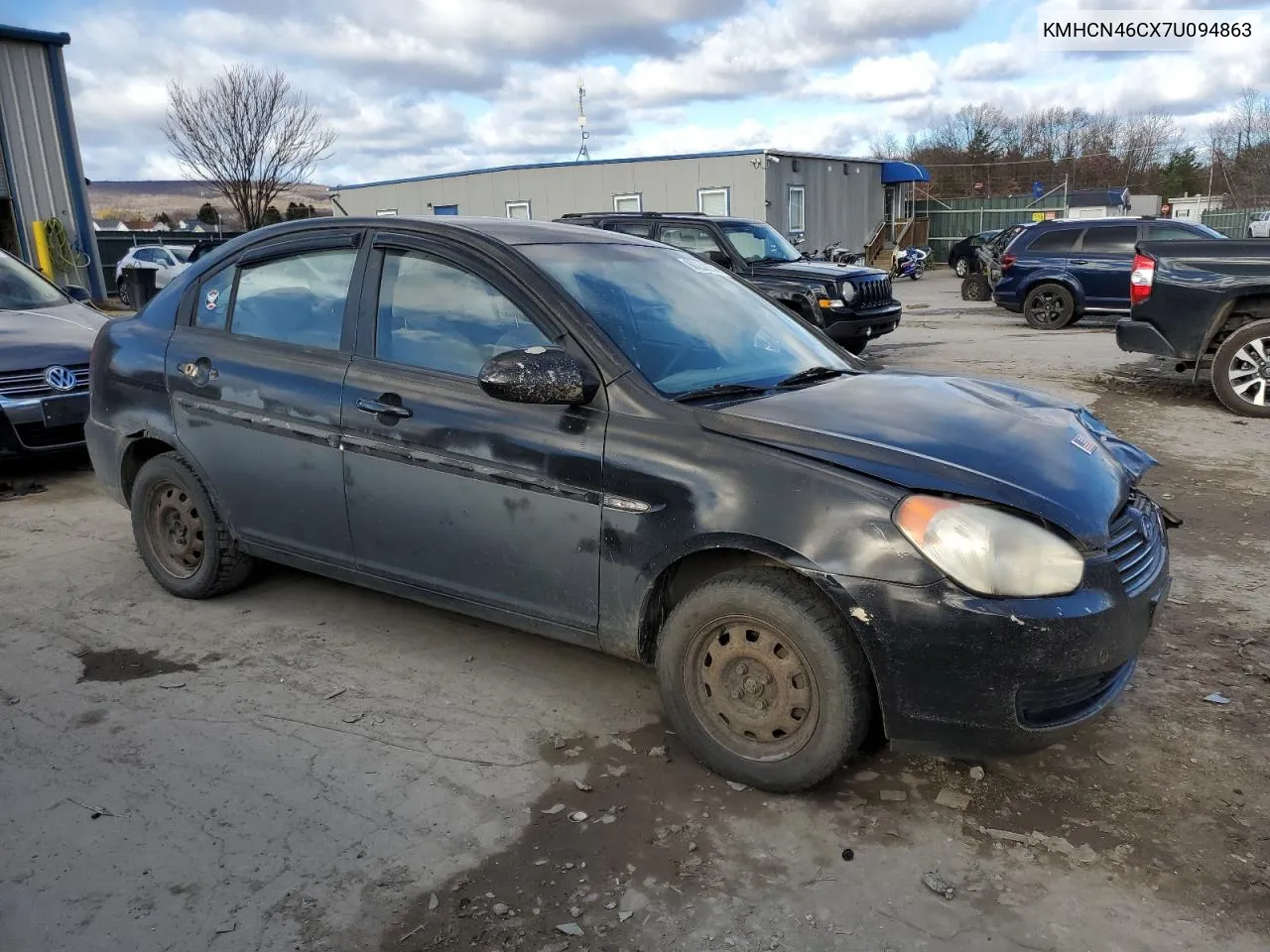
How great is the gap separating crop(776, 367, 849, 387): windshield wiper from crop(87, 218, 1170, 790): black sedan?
0.02 meters

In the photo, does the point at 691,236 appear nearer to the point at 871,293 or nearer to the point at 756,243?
the point at 756,243

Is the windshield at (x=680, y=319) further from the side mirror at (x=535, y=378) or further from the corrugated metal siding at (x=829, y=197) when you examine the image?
the corrugated metal siding at (x=829, y=197)

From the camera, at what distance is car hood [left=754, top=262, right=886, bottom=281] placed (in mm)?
11602

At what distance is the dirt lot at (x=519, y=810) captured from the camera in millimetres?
2461

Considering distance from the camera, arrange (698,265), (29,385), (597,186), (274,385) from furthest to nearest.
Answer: (597,186) → (29,385) → (698,265) → (274,385)

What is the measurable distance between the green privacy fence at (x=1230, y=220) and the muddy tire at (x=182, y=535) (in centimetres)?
4297

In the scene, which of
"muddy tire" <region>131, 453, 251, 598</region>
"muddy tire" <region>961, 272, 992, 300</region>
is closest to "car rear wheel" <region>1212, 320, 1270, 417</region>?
"muddy tire" <region>131, 453, 251, 598</region>

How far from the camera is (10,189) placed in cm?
1800

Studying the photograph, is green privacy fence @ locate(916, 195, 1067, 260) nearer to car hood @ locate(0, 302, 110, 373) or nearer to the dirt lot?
car hood @ locate(0, 302, 110, 373)

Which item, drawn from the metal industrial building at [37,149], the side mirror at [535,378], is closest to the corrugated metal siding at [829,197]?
the metal industrial building at [37,149]

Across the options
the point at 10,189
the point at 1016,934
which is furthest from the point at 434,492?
the point at 10,189

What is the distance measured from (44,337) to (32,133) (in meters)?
14.4

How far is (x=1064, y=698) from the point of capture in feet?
8.95

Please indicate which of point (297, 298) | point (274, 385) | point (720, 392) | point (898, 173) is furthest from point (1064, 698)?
point (898, 173)
